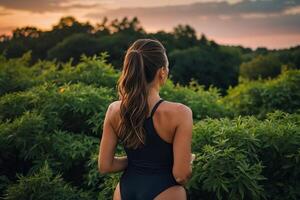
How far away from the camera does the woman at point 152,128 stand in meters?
3.52

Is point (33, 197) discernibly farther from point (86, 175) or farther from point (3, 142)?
point (3, 142)

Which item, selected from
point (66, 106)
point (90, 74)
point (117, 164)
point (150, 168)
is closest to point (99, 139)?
point (66, 106)

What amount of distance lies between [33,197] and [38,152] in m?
0.80

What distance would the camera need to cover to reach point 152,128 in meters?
3.57

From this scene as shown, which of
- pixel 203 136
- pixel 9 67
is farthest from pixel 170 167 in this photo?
pixel 9 67

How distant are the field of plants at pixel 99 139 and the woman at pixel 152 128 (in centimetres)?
128

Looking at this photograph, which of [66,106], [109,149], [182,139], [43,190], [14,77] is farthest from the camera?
[14,77]

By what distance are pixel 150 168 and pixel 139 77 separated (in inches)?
25.3

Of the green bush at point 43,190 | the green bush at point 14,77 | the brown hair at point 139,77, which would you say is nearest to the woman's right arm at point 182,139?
the brown hair at point 139,77

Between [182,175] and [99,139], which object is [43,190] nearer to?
[99,139]

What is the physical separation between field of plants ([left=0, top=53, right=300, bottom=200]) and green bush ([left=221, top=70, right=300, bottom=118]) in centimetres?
2

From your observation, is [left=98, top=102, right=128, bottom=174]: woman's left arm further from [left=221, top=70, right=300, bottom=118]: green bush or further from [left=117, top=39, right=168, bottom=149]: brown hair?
[left=221, top=70, right=300, bottom=118]: green bush

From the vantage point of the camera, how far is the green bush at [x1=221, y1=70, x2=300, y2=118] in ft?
27.2

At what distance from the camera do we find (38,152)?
6406 mm
